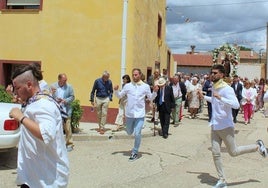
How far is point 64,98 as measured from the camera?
951 centimetres

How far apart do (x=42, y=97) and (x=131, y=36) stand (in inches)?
401

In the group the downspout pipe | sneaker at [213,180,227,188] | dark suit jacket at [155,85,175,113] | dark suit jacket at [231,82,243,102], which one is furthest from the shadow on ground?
dark suit jacket at [231,82,243,102]

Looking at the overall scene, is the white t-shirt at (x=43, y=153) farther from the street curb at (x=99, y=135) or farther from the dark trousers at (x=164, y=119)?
the dark trousers at (x=164, y=119)

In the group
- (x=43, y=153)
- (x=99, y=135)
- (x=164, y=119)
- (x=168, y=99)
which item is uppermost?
(x=43, y=153)

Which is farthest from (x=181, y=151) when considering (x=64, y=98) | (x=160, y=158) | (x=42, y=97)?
(x=42, y=97)

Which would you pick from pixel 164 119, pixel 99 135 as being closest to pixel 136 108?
pixel 99 135

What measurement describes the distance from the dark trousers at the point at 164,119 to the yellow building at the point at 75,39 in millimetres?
1871

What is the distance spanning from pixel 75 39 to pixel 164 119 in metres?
4.00

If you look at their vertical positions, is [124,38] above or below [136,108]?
above

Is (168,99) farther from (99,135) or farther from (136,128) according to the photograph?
(136,128)

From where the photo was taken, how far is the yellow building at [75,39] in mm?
13297

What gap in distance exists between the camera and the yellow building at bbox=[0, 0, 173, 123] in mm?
13297

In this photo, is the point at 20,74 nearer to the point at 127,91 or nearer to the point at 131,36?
the point at 127,91

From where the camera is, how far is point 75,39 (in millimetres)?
13578
